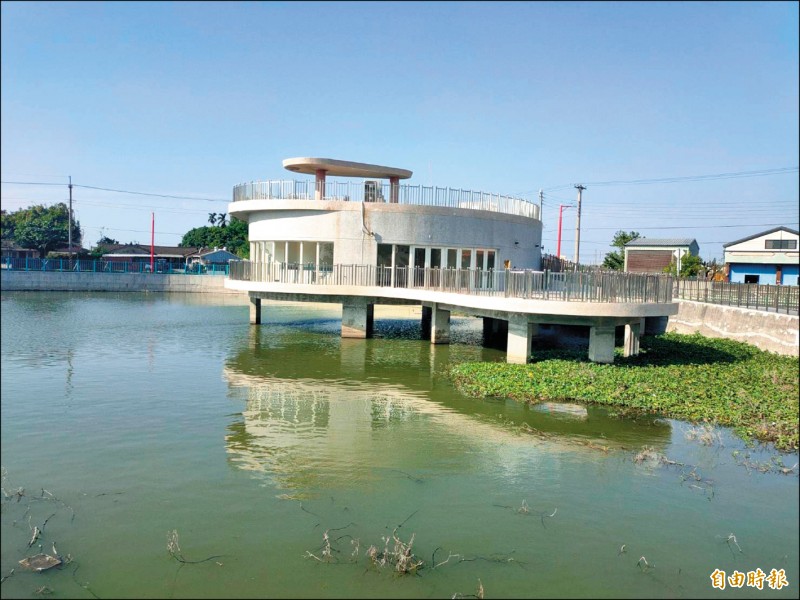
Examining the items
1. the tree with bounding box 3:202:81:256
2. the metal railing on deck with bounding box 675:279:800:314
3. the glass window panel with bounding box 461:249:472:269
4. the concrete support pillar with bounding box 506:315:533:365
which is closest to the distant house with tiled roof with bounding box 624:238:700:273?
the metal railing on deck with bounding box 675:279:800:314

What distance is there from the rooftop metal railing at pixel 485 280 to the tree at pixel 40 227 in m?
44.3

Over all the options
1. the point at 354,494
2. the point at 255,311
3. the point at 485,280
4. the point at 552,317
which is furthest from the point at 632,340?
the point at 255,311

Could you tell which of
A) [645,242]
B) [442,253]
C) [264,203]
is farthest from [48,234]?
[645,242]

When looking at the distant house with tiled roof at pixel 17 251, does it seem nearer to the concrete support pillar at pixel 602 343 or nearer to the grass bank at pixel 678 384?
the grass bank at pixel 678 384

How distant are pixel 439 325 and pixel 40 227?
53.7m

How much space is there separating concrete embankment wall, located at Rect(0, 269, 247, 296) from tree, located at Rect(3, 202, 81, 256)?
13.3m

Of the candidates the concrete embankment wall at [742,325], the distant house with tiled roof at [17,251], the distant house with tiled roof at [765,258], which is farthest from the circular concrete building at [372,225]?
the distant house with tiled roof at [17,251]

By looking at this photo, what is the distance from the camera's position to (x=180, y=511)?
29.9 ft

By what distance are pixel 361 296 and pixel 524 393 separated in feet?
38.7

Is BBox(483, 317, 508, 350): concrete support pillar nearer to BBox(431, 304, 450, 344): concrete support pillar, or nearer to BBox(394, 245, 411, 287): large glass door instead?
BBox(431, 304, 450, 344): concrete support pillar

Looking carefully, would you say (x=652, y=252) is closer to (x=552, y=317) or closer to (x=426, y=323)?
(x=426, y=323)

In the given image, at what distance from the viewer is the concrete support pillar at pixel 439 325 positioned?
26219 millimetres

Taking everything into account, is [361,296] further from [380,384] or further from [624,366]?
[624,366]

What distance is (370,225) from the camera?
26.9 meters
